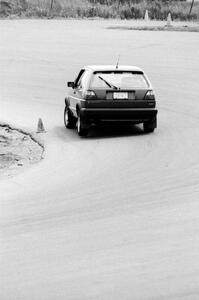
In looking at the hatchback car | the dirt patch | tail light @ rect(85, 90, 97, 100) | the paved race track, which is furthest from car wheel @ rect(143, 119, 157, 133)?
the dirt patch

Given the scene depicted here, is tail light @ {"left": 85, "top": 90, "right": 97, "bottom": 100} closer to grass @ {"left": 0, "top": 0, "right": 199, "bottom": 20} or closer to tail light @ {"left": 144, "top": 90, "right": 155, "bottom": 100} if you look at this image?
tail light @ {"left": 144, "top": 90, "right": 155, "bottom": 100}

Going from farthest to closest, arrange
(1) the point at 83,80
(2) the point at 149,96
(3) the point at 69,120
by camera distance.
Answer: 1. (3) the point at 69,120
2. (1) the point at 83,80
3. (2) the point at 149,96

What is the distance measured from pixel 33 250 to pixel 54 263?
2.12ft

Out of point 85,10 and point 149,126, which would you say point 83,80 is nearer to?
point 149,126

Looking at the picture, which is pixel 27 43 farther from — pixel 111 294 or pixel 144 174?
pixel 111 294

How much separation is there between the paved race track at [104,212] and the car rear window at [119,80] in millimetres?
1086

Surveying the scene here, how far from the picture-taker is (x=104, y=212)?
11.6 meters

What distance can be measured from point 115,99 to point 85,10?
44183 millimetres

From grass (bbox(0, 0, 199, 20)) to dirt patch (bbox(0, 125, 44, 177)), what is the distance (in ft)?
123

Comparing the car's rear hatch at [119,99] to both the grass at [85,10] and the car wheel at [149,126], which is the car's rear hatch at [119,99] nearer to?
the car wheel at [149,126]

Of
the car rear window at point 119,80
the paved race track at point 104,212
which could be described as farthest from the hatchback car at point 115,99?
the paved race track at point 104,212

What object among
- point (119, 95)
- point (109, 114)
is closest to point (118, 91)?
point (119, 95)

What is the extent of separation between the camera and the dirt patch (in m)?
16.7

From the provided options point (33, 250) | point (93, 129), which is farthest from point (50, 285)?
point (93, 129)
